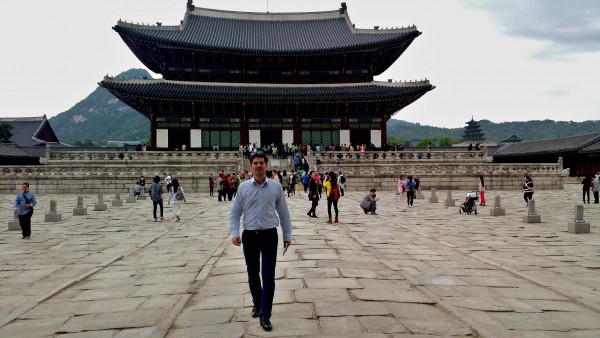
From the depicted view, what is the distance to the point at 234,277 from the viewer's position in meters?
7.05

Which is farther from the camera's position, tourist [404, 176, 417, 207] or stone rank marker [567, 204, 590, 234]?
tourist [404, 176, 417, 207]

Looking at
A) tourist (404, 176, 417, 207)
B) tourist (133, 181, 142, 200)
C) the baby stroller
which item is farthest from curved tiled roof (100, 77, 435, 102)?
the baby stroller

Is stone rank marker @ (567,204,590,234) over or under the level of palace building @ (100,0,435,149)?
under

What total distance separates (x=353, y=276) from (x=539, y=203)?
1759 cm

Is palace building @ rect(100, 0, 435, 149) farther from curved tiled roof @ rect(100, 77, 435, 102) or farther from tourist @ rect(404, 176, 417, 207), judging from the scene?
tourist @ rect(404, 176, 417, 207)

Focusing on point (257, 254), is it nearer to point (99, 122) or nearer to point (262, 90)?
point (262, 90)

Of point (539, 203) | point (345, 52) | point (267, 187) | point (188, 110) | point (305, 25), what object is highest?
point (305, 25)

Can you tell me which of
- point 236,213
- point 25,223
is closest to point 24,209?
point 25,223

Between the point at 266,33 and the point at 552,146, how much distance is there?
29691 millimetres

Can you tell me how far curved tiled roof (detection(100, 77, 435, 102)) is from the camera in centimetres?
3575

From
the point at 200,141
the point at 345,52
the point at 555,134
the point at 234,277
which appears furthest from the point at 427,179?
the point at 555,134

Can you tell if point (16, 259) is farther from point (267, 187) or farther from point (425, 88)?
point (425, 88)

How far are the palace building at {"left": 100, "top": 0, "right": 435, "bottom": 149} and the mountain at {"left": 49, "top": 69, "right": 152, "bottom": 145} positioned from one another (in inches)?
3567

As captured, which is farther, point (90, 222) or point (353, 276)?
point (90, 222)
